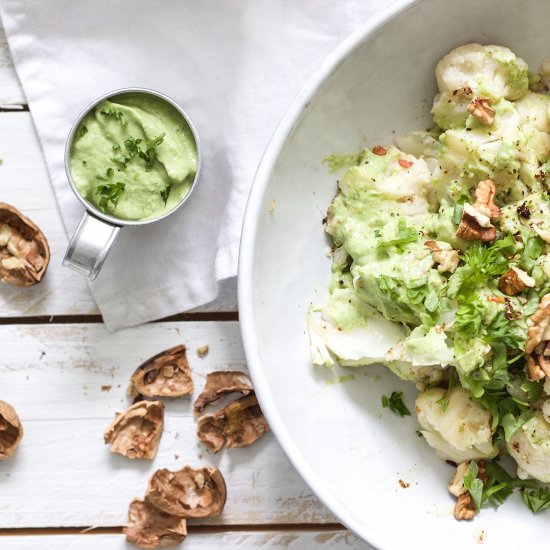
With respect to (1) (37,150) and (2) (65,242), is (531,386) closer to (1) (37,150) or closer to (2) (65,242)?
(2) (65,242)

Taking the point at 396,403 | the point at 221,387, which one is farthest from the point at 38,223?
the point at 396,403

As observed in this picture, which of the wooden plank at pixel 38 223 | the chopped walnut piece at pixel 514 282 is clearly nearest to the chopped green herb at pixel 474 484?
the chopped walnut piece at pixel 514 282

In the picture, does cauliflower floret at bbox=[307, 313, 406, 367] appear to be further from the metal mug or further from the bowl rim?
the metal mug

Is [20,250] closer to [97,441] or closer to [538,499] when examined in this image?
[97,441]

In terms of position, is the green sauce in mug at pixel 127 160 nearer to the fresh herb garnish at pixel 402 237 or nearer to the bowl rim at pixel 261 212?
the bowl rim at pixel 261 212

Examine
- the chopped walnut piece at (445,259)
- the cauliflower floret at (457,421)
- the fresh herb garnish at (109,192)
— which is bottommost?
the cauliflower floret at (457,421)
